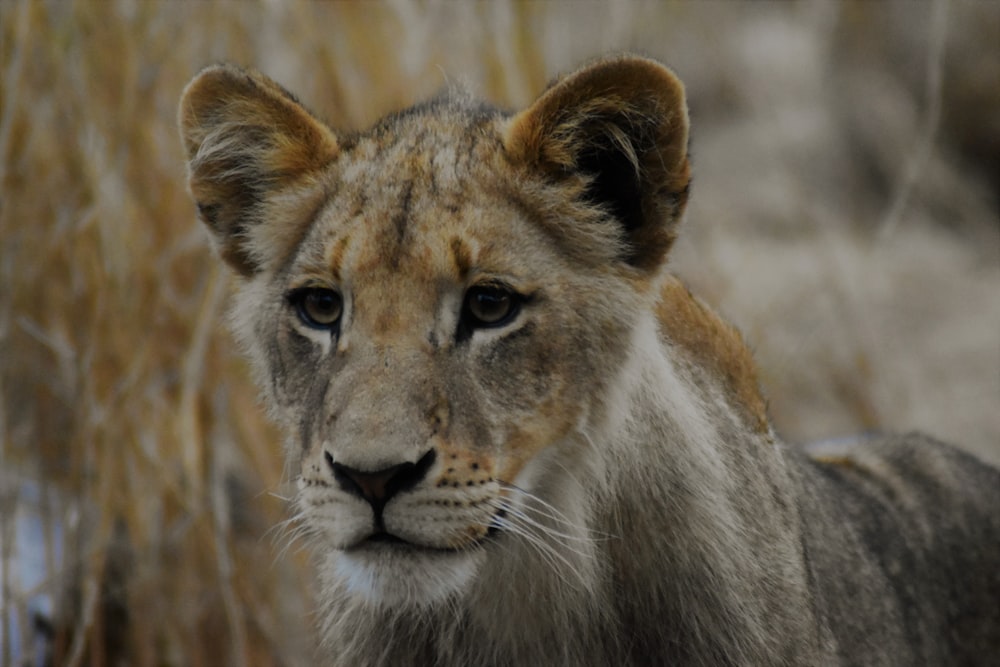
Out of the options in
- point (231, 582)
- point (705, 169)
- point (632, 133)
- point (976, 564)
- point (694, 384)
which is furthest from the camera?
point (705, 169)

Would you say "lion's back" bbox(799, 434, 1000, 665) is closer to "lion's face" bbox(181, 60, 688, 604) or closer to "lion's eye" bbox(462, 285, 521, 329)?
"lion's face" bbox(181, 60, 688, 604)

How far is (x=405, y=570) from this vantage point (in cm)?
318

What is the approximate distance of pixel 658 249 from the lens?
11.9ft

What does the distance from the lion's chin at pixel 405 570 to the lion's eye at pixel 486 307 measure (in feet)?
1.92

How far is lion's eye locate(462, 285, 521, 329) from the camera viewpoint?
11.0 feet

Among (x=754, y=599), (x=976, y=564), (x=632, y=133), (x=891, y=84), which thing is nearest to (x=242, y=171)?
(x=632, y=133)

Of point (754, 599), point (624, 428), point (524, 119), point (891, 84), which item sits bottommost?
point (754, 599)

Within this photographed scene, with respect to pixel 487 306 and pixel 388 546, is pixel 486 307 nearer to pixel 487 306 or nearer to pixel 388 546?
pixel 487 306

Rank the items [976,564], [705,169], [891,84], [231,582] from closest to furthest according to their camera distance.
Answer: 1. [976,564]
2. [231,582]
3. [891,84]
4. [705,169]

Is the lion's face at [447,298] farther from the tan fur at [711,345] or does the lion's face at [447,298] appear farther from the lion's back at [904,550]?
the lion's back at [904,550]

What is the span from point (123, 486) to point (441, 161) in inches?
114

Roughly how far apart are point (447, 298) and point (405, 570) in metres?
0.70

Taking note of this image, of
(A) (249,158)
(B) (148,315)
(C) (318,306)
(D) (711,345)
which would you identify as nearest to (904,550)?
(D) (711,345)

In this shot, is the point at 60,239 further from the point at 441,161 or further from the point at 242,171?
the point at 441,161
